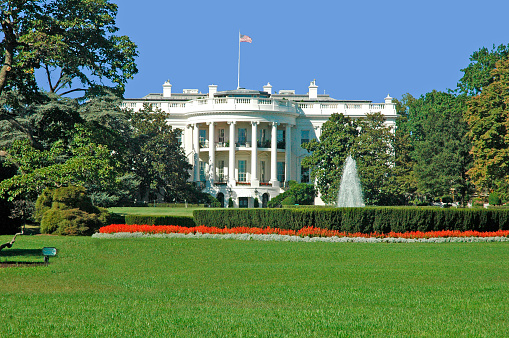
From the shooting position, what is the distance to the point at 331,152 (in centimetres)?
5753

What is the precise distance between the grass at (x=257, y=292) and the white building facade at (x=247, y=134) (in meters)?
44.0

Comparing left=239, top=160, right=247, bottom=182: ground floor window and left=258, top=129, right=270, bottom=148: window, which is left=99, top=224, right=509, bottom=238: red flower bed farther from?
left=239, top=160, right=247, bottom=182: ground floor window

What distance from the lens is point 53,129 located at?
2202cm

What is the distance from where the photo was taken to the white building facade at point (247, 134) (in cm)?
6344

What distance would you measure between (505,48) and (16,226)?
41958 mm

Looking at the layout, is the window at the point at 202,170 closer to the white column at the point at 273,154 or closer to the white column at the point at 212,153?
the white column at the point at 212,153

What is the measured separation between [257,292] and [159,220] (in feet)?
50.3

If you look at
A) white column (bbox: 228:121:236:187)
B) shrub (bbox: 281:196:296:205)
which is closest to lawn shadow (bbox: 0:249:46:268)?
shrub (bbox: 281:196:296:205)

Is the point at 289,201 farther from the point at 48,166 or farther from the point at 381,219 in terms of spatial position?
the point at 48,166

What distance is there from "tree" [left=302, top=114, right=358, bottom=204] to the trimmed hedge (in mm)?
30338

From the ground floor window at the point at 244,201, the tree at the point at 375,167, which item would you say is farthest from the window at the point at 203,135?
the tree at the point at 375,167

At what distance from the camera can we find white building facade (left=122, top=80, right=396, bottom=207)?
63.4 meters

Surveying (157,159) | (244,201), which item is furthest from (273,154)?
(157,159)

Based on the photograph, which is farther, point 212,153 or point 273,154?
point 273,154
